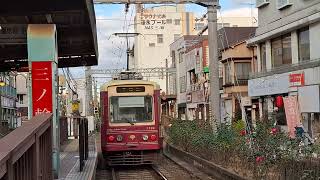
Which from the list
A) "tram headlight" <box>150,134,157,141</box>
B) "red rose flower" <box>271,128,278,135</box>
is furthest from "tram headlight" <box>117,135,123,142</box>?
"red rose flower" <box>271,128,278,135</box>

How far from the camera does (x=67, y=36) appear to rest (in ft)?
50.4

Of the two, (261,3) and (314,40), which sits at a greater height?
(261,3)

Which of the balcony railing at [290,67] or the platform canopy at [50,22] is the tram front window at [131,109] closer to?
the platform canopy at [50,22]

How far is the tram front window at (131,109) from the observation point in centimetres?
1898

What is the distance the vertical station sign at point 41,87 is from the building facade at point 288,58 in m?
14.0

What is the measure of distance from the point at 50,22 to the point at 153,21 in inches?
3277

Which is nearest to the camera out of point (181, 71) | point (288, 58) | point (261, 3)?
point (288, 58)

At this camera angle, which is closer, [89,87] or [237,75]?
[237,75]

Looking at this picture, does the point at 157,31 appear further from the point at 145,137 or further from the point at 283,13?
the point at 145,137

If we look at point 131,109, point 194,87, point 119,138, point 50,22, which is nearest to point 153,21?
point 194,87

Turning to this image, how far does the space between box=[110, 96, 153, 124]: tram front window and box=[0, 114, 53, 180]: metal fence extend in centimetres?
1041

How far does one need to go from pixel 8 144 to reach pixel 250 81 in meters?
31.7

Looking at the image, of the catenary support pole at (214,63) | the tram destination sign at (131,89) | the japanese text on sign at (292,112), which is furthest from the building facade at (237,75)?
the tram destination sign at (131,89)

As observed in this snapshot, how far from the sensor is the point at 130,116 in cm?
1903
